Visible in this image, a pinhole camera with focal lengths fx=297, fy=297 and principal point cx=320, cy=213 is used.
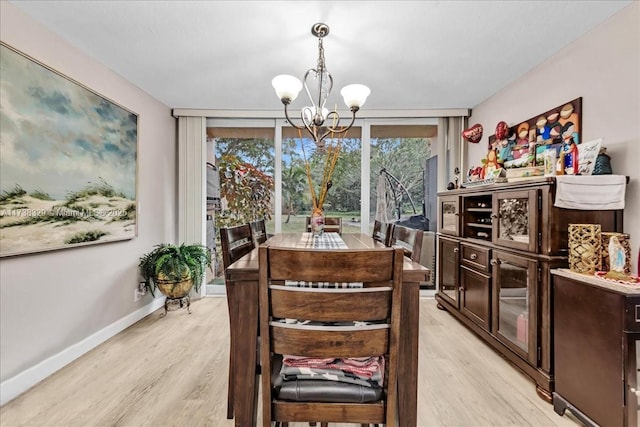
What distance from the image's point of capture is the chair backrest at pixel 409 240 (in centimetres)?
159

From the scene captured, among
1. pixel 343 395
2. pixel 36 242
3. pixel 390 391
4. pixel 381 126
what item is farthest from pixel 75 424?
pixel 381 126

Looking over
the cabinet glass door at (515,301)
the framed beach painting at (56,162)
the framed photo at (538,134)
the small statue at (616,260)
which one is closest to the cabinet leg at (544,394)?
the cabinet glass door at (515,301)

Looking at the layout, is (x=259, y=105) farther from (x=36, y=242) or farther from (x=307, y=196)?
(x=36, y=242)

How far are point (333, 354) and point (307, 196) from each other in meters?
3.14

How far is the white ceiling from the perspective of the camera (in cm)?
183

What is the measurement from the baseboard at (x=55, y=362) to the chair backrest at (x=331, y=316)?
191 cm

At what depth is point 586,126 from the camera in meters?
2.06

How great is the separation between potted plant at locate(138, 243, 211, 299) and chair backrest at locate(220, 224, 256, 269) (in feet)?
4.54

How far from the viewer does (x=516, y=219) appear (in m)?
2.12

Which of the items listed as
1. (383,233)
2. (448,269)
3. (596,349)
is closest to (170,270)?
(383,233)

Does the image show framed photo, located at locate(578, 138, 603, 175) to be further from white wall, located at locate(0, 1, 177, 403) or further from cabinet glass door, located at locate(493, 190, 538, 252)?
white wall, located at locate(0, 1, 177, 403)

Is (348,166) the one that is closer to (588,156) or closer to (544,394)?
(588,156)

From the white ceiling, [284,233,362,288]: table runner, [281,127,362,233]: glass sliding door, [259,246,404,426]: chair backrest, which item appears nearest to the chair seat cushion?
[259,246,404,426]: chair backrest

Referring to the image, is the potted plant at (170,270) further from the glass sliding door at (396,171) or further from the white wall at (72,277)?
the glass sliding door at (396,171)
